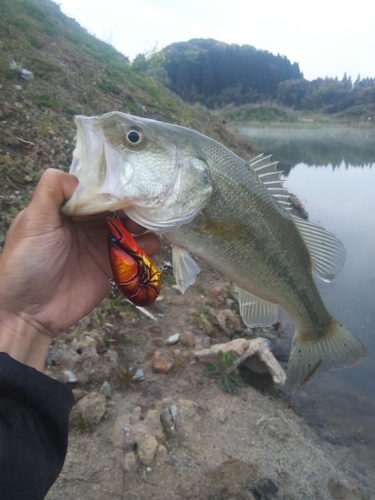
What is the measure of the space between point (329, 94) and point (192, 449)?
84.8 meters

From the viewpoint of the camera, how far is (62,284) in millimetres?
2084

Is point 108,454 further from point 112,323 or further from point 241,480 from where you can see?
point 112,323

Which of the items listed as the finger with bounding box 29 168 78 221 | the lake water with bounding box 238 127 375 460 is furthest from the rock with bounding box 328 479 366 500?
the finger with bounding box 29 168 78 221

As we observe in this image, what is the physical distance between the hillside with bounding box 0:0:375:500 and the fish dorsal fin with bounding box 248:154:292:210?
7.09ft

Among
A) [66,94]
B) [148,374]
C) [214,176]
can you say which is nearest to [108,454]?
[148,374]

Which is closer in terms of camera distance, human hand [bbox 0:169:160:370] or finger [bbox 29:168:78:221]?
finger [bbox 29:168:78:221]

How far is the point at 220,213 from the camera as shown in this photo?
1.92m

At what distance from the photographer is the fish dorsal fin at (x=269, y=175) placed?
2.10 meters

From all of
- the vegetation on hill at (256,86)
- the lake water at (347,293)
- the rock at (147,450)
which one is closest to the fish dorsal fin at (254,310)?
the rock at (147,450)

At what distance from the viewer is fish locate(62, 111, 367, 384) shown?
63.1 inches

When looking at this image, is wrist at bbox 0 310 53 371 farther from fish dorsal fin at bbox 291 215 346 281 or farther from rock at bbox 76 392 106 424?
fish dorsal fin at bbox 291 215 346 281

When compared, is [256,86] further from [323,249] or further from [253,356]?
[323,249]

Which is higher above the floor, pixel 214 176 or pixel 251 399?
pixel 214 176

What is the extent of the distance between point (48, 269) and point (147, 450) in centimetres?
179
